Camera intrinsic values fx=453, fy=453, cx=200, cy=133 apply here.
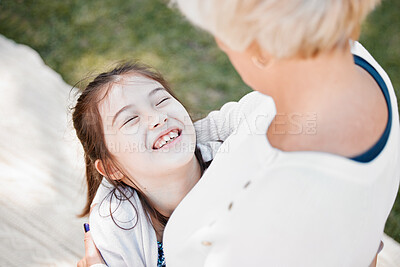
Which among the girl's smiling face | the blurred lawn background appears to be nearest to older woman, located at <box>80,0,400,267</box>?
the girl's smiling face

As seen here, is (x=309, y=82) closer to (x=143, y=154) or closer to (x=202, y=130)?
(x=143, y=154)

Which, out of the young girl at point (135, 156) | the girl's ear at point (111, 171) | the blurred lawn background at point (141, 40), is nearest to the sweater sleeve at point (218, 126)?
the young girl at point (135, 156)

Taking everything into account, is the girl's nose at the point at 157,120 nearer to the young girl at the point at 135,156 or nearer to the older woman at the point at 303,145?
the young girl at the point at 135,156

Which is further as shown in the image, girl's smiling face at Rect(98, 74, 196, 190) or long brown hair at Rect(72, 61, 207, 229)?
long brown hair at Rect(72, 61, 207, 229)

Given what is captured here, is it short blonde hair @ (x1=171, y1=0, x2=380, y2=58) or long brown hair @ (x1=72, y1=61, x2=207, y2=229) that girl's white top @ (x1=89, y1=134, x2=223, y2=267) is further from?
short blonde hair @ (x1=171, y1=0, x2=380, y2=58)

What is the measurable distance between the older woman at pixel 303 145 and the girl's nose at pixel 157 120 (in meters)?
0.46

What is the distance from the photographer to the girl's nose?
1503 mm

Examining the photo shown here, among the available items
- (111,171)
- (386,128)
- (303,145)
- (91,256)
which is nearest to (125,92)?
(111,171)

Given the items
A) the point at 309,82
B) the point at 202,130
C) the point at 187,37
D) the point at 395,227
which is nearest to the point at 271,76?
the point at 309,82

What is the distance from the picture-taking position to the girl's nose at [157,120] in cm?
150

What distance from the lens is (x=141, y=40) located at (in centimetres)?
303

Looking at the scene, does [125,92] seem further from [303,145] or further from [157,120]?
[303,145]

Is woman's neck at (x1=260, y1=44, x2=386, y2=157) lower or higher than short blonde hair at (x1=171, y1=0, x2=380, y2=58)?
lower

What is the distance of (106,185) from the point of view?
1746 millimetres
